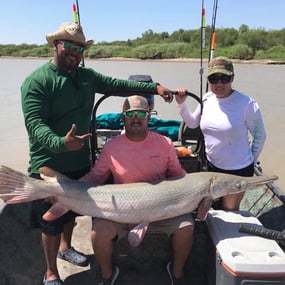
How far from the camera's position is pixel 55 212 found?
3.24 m

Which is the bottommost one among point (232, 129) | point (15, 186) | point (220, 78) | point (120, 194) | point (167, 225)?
point (167, 225)

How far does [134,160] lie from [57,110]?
74 centimetres

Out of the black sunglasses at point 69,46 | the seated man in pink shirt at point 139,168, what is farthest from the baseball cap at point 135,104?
the black sunglasses at point 69,46

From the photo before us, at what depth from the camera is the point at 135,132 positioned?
346cm

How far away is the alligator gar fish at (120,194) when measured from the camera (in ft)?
10.3

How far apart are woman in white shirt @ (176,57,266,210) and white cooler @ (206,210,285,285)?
59 cm

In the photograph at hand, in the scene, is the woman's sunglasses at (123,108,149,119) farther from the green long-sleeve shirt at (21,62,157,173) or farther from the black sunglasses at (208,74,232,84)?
the black sunglasses at (208,74,232,84)

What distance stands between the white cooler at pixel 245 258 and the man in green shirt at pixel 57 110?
1.26m

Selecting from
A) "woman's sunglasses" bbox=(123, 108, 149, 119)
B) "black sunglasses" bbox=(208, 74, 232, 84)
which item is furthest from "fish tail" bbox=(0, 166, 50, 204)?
"black sunglasses" bbox=(208, 74, 232, 84)

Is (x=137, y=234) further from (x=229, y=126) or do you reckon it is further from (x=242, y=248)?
(x=229, y=126)

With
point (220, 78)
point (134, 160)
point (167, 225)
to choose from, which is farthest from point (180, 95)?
point (167, 225)

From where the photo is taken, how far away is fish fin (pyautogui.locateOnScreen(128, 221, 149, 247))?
318 centimetres

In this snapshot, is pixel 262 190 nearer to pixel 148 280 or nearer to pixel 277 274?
pixel 148 280

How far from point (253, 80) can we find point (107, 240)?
75.8 feet
